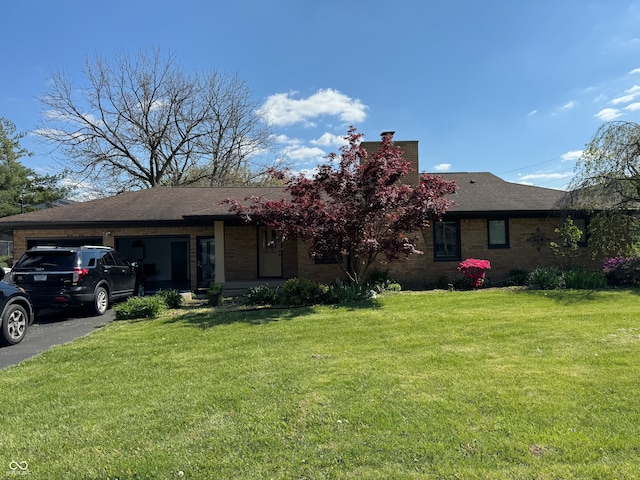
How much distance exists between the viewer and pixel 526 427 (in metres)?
3.53

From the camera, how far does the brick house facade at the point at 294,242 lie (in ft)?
46.4

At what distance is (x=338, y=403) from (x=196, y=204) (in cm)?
1406

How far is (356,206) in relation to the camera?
10.2 m

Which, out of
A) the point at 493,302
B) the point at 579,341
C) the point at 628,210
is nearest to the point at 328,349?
the point at 579,341

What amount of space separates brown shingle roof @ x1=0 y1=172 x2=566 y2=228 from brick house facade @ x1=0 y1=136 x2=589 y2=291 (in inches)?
1.5

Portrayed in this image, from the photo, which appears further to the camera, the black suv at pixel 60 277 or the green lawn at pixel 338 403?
the black suv at pixel 60 277

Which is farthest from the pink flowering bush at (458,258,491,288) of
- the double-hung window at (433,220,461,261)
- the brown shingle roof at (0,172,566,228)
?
the brown shingle roof at (0,172,566,228)

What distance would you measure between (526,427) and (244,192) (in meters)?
16.1

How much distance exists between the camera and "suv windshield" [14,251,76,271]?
979cm

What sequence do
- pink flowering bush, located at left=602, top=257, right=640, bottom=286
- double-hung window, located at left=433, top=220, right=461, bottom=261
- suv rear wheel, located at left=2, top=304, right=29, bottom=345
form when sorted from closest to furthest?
suv rear wheel, located at left=2, top=304, right=29, bottom=345 → pink flowering bush, located at left=602, top=257, right=640, bottom=286 → double-hung window, located at left=433, top=220, right=461, bottom=261

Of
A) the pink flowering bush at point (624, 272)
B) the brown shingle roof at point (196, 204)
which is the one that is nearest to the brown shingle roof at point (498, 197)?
the brown shingle roof at point (196, 204)

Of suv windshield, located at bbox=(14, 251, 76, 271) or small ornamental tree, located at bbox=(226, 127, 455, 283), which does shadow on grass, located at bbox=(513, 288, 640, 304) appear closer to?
small ornamental tree, located at bbox=(226, 127, 455, 283)

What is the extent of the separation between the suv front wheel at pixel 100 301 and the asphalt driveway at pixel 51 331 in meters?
0.16

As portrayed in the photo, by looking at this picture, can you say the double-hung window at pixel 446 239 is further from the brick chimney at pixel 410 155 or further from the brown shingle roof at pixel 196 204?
the brick chimney at pixel 410 155
